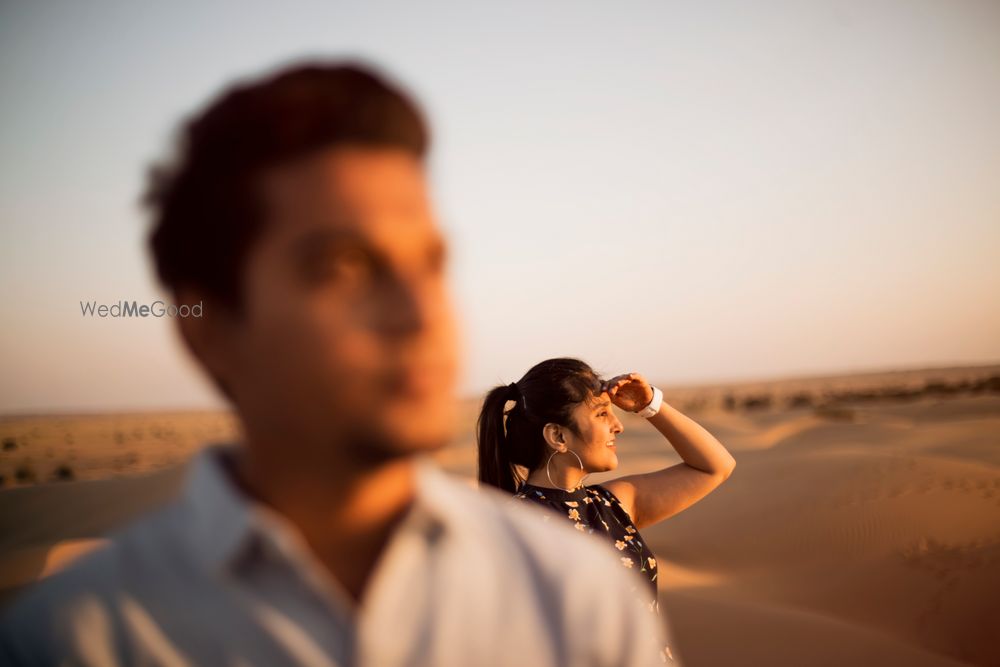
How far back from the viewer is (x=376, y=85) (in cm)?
144

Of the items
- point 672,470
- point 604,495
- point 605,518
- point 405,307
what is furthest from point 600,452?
point 405,307

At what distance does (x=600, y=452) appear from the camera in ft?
14.3

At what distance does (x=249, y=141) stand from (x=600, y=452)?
333 centimetres

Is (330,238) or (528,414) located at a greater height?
(330,238)

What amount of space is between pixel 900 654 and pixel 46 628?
8200 millimetres

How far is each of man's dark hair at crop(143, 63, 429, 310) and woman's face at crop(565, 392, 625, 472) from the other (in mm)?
3090

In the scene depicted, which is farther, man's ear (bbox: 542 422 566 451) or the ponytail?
the ponytail

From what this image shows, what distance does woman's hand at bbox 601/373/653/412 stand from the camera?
437 centimetres

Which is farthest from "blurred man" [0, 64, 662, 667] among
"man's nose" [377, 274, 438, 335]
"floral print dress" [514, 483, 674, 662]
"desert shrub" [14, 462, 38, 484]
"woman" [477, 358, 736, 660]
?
"desert shrub" [14, 462, 38, 484]

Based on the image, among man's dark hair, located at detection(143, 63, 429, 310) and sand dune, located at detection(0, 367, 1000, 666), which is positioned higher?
man's dark hair, located at detection(143, 63, 429, 310)

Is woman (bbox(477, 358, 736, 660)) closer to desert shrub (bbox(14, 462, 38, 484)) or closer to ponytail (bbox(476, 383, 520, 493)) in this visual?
ponytail (bbox(476, 383, 520, 493))

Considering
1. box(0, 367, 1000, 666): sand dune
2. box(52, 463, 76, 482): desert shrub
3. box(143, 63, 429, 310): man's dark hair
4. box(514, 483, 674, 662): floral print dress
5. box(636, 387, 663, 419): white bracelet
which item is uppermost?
box(143, 63, 429, 310): man's dark hair

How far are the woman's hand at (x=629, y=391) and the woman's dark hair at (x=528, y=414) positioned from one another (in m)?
0.10

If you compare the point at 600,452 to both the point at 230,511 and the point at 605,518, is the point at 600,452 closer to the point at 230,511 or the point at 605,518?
the point at 605,518
